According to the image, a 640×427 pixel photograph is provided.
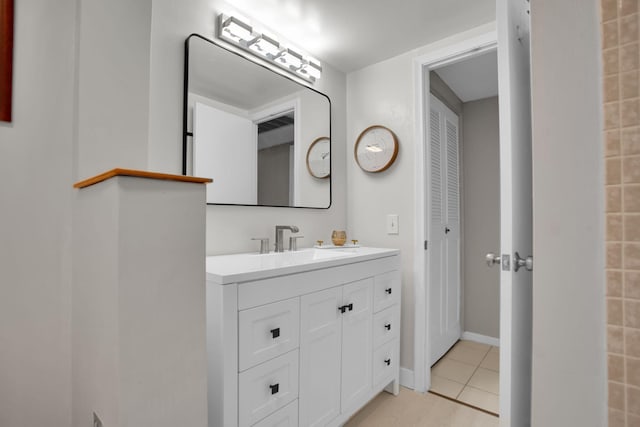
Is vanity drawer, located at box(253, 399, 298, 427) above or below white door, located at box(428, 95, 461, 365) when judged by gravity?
below

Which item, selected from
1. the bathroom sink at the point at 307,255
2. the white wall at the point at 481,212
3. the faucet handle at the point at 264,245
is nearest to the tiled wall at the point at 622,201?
the bathroom sink at the point at 307,255

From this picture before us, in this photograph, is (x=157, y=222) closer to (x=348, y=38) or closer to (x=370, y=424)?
(x=370, y=424)

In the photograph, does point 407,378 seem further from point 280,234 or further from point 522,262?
point 522,262

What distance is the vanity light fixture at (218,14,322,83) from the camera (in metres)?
1.60

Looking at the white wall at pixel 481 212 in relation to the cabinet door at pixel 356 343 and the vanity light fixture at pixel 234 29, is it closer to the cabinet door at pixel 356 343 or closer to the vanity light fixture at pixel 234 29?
the cabinet door at pixel 356 343

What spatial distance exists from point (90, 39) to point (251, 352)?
118 centimetres

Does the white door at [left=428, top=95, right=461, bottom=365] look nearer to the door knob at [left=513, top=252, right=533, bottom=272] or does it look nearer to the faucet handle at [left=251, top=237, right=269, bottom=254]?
the faucet handle at [left=251, top=237, right=269, bottom=254]

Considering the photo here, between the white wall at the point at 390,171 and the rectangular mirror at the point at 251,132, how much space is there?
0.26 metres

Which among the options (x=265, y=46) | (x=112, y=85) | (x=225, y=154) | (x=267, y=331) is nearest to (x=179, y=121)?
(x=225, y=154)

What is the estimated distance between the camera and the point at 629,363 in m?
0.46

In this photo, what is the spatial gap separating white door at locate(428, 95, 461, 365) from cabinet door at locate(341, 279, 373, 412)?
76cm

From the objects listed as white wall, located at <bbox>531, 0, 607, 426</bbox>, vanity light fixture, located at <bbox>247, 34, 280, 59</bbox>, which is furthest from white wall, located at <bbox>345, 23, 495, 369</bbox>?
white wall, located at <bbox>531, 0, 607, 426</bbox>

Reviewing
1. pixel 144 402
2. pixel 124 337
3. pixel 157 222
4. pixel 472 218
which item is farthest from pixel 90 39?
pixel 472 218

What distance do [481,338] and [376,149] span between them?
2.01 meters
